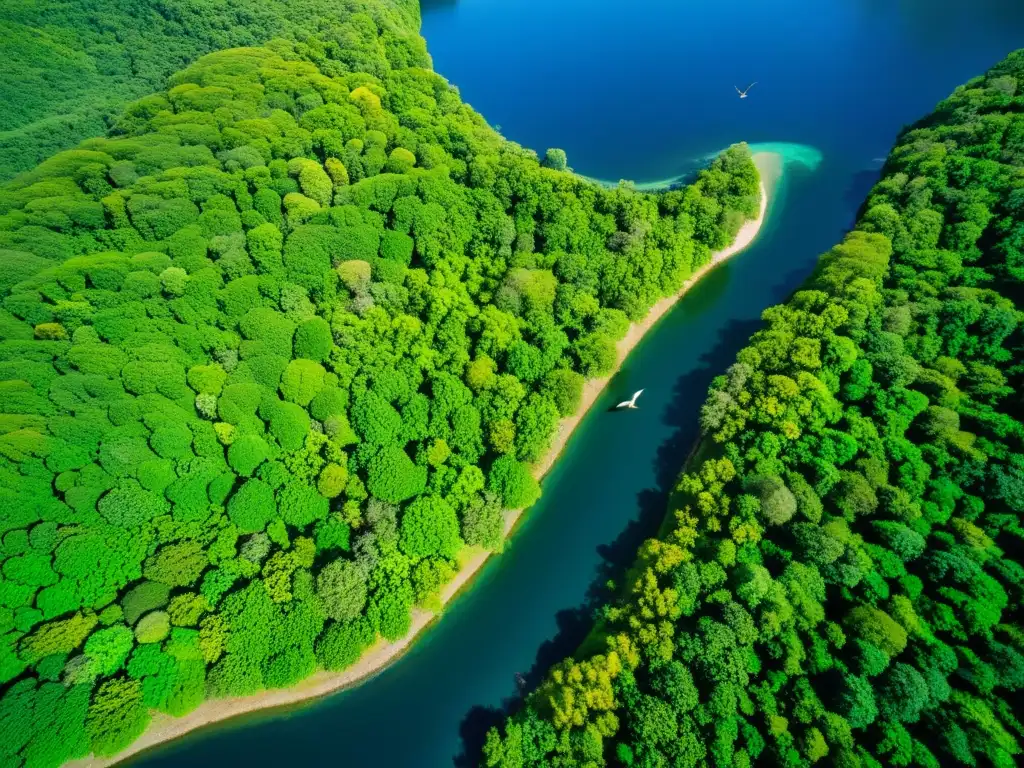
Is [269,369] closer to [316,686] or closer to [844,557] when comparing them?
[316,686]

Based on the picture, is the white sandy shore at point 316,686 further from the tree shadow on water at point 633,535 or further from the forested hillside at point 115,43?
the forested hillside at point 115,43

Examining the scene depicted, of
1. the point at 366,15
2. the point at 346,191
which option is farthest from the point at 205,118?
the point at 366,15

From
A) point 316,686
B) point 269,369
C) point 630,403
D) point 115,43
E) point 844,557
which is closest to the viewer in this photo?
point 844,557

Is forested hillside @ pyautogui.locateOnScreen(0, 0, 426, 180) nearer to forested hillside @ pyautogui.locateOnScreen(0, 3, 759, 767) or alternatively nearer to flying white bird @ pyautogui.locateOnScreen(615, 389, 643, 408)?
forested hillside @ pyautogui.locateOnScreen(0, 3, 759, 767)

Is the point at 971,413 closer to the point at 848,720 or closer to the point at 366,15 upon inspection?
the point at 848,720

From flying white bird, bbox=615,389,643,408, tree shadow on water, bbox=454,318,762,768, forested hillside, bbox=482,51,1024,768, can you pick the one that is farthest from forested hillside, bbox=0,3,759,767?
forested hillside, bbox=482,51,1024,768

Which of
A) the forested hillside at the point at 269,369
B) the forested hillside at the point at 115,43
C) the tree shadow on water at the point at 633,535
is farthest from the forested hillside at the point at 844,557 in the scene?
the forested hillside at the point at 115,43

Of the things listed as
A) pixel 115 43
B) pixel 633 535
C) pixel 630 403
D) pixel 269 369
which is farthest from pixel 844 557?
pixel 115 43
